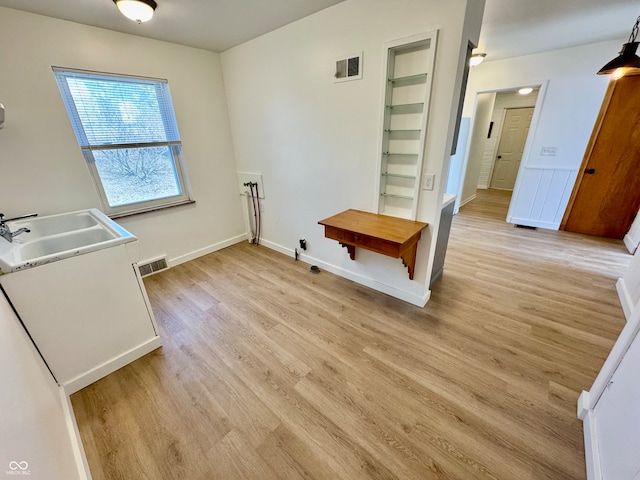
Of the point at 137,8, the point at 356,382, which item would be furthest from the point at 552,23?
the point at 356,382

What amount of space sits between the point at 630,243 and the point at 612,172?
1.02 m

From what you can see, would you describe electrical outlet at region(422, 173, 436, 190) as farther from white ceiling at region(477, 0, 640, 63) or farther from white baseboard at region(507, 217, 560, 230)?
white baseboard at region(507, 217, 560, 230)

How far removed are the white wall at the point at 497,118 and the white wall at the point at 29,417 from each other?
26.1ft

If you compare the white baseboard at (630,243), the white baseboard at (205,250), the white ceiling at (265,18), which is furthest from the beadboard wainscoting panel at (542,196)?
the white baseboard at (205,250)

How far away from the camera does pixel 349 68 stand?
211 cm

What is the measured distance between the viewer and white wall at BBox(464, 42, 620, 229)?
11.1ft

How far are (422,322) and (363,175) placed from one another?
1416 millimetres

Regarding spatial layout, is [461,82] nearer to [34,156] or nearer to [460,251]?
[460,251]

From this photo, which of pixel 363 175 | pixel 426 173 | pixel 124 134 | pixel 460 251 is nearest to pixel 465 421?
pixel 426 173

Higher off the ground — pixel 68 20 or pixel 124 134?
pixel 68 20

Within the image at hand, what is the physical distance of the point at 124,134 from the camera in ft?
8.57

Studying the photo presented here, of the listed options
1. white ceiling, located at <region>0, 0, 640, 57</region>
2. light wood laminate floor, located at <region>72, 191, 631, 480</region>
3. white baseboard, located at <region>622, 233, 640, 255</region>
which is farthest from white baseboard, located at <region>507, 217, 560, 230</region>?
white ceiling, located at <region>0, 0, 640, 57</region>

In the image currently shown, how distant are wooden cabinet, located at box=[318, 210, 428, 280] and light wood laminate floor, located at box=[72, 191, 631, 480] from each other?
650mm

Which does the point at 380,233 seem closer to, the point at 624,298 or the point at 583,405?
the point at 583,405
